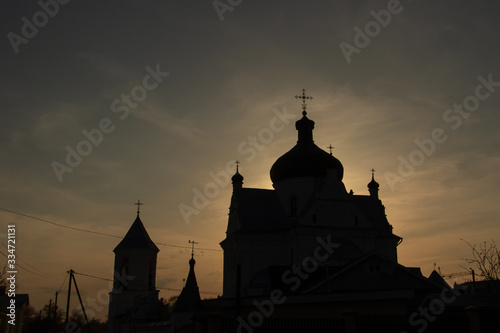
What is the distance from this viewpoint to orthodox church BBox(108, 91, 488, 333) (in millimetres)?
21234

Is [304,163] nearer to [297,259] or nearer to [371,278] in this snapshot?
[297,259]

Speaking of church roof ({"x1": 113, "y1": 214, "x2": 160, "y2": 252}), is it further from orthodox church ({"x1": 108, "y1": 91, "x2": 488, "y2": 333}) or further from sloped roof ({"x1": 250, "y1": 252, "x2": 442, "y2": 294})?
sloped roof ({"x1": 250, "y1": 252, "x2": 442, "y2": 294})

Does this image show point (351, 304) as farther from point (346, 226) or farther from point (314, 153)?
point (314, 153)

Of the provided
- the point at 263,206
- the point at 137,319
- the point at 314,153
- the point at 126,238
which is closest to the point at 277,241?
the point at 263,206

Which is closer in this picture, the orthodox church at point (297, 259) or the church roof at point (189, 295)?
the orthodox church at point (297, 259)

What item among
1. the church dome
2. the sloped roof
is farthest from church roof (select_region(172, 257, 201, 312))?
the sloped roof

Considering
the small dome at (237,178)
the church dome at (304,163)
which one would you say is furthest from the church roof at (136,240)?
the church dome at (304,163)

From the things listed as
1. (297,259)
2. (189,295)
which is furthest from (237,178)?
(297,259)

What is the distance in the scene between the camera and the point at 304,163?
128 feet

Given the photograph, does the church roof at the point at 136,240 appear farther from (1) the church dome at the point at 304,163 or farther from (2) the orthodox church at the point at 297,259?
(1) the church dome at the point at 304,163

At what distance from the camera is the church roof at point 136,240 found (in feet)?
169

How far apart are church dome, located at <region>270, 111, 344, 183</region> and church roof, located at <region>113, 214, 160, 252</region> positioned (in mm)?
17442

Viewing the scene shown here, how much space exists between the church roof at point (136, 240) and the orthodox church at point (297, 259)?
0.33 ft

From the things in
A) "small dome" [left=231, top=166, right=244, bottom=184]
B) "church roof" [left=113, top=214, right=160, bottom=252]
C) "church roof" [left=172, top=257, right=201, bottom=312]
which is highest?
"small dome" [left=231, top=166, right=244, bottom=184]
